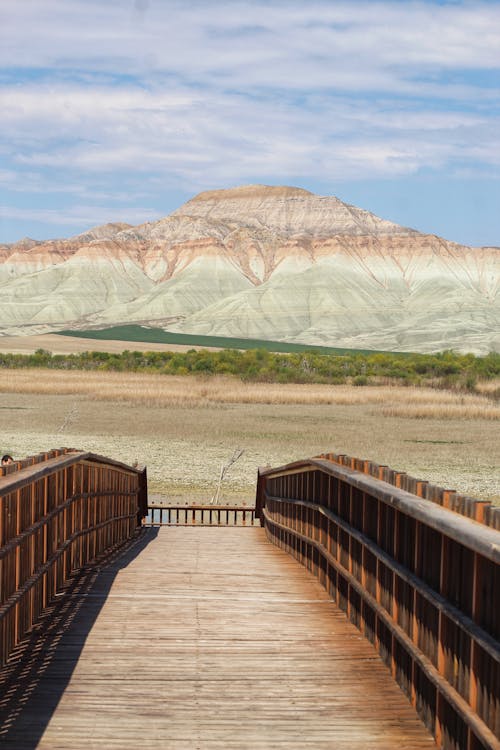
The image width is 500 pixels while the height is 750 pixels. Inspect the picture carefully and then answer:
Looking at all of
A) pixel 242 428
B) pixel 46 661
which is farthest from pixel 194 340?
pixel 46 661

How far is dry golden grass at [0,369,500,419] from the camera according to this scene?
51.0 meters

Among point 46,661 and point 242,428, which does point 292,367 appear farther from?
point 46,661

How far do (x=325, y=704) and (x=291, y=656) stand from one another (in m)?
1.06

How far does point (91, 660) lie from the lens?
6.59 meters

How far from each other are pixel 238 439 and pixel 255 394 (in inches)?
781

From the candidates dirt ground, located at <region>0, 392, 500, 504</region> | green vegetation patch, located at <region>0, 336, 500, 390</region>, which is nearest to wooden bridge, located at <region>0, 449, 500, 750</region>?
dirt ground, located at <region>0, 392, 500, 504</region>

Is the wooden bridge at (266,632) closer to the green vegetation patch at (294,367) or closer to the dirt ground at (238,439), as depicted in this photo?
the dirt ground at (238,439)

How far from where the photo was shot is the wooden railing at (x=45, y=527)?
6.75 m

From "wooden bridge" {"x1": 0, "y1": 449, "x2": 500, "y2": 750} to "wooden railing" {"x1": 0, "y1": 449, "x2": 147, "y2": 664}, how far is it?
0.03 metres

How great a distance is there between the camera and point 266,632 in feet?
24.9

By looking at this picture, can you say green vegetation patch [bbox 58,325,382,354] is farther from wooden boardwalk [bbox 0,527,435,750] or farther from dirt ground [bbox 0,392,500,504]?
wooden boardwalk [bbox 0,527,435,750]

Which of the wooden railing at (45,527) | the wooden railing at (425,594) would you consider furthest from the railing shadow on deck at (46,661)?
the wooden railing at (425,594)

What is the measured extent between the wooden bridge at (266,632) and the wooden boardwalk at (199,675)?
16mm

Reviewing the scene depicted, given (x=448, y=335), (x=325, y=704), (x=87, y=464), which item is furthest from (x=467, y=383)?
(x=448, y=335)
